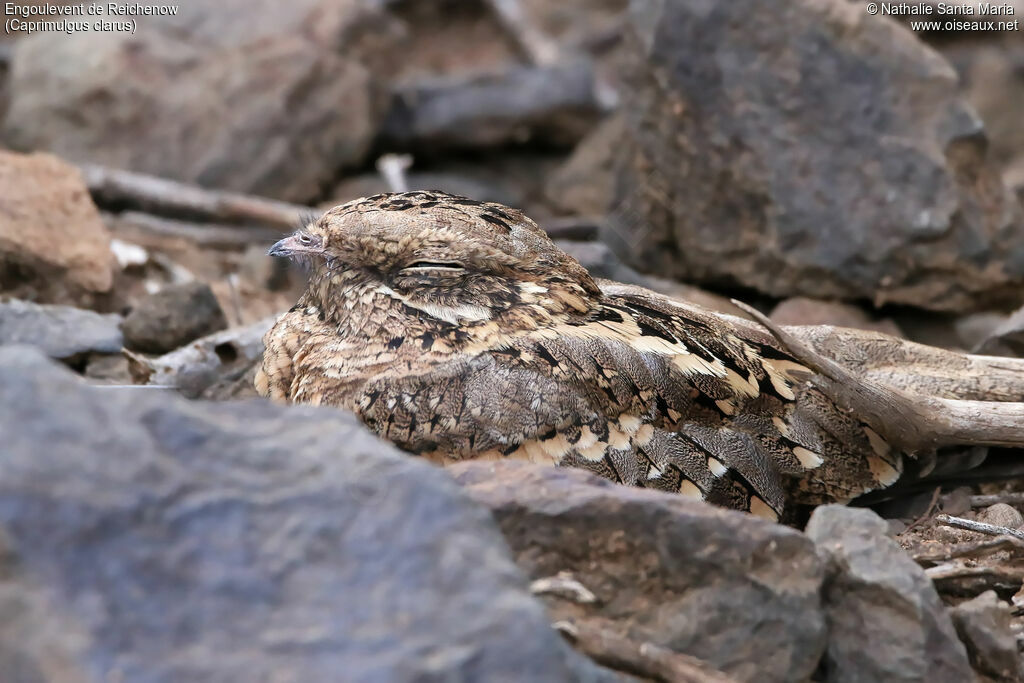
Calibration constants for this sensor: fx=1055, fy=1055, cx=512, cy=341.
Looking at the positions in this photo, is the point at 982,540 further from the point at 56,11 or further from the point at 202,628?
the point at 56,11

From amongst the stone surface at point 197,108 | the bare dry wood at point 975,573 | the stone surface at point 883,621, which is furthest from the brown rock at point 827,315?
the stone surface at point 197,108

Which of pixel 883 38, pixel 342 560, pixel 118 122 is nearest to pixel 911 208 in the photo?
pixel 883 38

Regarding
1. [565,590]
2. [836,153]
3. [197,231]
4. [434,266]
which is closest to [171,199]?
[197,231]

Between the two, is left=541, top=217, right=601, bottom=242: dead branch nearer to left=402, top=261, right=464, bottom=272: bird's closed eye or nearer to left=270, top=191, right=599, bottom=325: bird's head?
left=270, top=191, right=599, bottom=325: bird's head

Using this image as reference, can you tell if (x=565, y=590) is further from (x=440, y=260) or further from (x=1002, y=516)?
(x=1002, y=516)

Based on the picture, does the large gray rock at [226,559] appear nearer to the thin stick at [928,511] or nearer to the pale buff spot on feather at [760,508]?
the pale buff spot on feather at [760,508]

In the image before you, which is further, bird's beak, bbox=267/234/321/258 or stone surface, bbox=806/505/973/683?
bird's beak, bbox=267/234/321/258

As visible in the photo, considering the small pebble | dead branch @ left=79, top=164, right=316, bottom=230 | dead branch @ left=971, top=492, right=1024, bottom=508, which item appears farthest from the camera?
dead branch @ left=79, top=164, right=316, bottom=230

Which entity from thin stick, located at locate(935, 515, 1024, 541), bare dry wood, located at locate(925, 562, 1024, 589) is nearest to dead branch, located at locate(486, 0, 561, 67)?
thin stick, located at locate(935, 515, 1024, 541)
